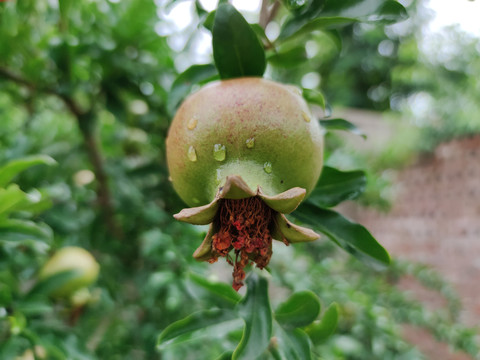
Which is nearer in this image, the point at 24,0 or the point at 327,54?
the point at 24,0

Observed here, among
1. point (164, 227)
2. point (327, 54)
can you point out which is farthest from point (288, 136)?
point (327, 54)

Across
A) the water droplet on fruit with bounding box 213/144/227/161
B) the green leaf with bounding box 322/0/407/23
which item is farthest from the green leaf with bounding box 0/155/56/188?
the green leaf with bounding box 322/0/407/23

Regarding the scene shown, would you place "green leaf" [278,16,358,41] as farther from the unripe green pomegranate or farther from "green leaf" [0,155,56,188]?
"green leaf" [0,155,56,188]

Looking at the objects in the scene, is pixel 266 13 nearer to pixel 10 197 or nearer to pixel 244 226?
pixel 244 226

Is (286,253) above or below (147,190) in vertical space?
below

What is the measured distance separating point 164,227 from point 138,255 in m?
0.20

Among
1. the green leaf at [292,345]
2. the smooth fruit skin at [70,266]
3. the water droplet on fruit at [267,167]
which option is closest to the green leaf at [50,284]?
the smooth fruit skin at [70,266]

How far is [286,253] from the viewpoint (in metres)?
1.24

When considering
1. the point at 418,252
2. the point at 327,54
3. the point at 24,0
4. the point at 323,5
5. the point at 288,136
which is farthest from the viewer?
the point at 327,54

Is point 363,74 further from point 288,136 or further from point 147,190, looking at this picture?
point 288,136

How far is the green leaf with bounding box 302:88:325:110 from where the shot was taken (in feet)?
1.57

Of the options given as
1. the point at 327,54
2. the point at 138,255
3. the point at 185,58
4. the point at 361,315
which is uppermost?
the point at 185,58

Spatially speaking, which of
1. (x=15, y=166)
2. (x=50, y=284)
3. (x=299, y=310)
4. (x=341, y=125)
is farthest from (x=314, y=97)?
(x=50, y=284)

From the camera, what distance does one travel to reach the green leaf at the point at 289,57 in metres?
0.56
